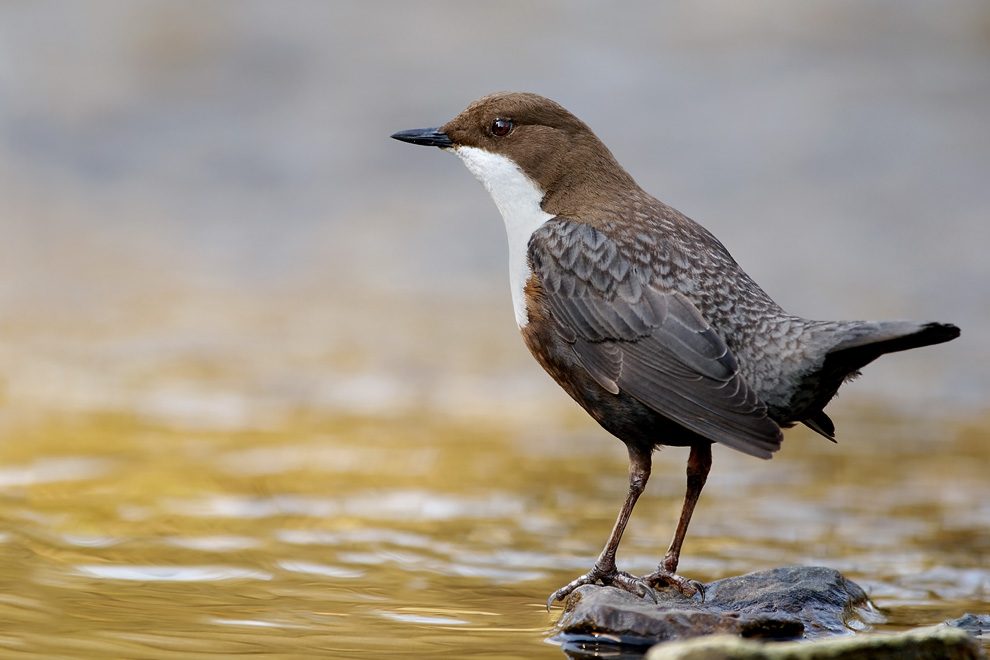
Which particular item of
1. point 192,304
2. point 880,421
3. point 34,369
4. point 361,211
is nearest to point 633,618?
point 880,421

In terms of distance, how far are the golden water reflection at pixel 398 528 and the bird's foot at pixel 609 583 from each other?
13 centimetres

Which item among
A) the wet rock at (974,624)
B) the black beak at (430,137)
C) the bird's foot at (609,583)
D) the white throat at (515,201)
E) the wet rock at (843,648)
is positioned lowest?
the wet rock at (843,648)

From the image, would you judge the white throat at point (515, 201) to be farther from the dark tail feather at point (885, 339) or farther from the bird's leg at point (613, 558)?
the dark tail feather at point (885, 339)

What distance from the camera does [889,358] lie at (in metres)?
9.50

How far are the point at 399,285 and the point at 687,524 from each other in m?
6.92

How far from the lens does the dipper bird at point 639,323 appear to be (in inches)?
155

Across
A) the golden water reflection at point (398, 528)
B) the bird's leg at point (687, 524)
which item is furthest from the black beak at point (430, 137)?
the golden water reflection at point (398, 528)

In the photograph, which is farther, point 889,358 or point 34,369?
point 889,358

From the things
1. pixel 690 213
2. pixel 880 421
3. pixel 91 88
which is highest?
pixel 91 88

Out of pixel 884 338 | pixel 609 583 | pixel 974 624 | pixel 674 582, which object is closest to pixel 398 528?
pixel 609 583

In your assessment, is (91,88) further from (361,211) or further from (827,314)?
(827,314)

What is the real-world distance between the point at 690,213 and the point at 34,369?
5.59 meters

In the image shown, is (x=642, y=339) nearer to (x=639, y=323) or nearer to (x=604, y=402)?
(x=639, y=323)

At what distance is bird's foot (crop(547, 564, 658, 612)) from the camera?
4.23m
